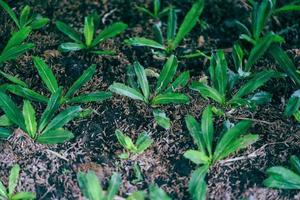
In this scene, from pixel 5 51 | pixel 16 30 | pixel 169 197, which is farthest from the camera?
pixel 16 30

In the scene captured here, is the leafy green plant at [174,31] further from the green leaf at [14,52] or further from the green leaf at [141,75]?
the green leaf at [14,52]

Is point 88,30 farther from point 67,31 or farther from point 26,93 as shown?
point 26,93

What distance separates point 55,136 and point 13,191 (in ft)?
0.73

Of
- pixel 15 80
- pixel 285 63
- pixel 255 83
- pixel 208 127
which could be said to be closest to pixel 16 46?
pixel 15 80

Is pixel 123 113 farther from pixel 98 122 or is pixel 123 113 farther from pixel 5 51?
pixel 5 51

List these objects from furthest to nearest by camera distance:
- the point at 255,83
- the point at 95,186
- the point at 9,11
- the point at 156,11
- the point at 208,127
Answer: the point at 156,11, the point at 9,11, the point at 255,83, the point at 208,127, the point at 95,186

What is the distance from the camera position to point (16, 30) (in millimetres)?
2057

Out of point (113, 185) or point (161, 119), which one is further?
point (161, 119)

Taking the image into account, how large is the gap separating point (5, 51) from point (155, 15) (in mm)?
644

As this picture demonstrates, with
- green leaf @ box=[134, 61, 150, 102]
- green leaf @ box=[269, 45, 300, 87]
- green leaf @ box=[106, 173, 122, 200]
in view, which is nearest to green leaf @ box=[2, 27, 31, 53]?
green leaf @ box=[134, 61, 150, 102]

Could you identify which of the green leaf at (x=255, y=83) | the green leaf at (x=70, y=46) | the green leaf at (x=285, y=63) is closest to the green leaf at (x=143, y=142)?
the green leaf at (x=255, y=83)

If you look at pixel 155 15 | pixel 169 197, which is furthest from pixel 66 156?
pixel 155 15

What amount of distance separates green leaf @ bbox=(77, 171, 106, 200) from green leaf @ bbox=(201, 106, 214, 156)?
0.38 m

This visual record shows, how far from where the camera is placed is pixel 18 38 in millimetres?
Answer: 1906
